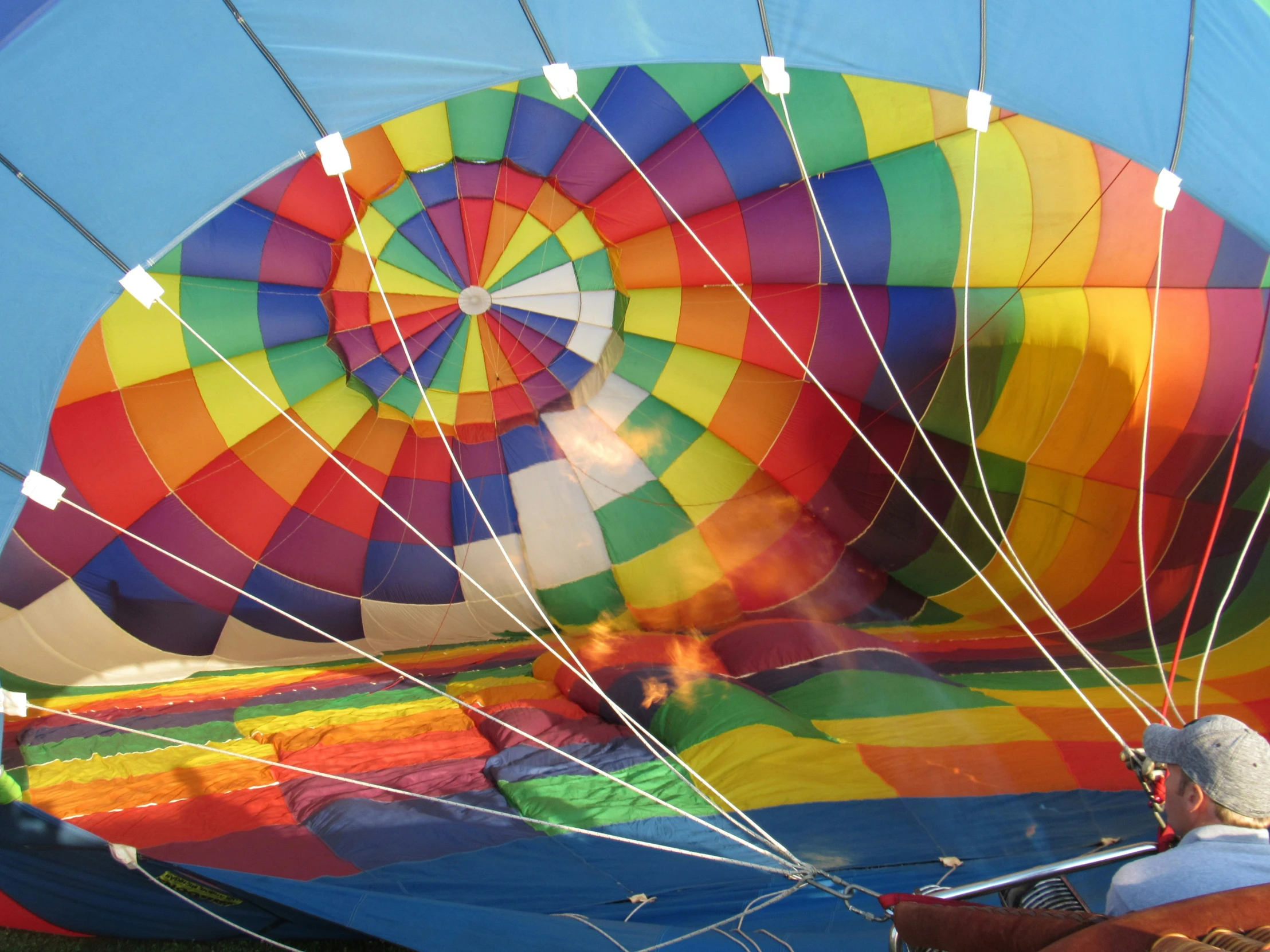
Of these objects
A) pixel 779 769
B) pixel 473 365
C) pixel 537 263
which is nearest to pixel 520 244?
pixel 537 263

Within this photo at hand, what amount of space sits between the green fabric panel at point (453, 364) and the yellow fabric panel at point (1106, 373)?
2.65 m

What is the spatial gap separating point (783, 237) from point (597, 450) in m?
1.42

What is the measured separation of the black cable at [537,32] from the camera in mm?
2172

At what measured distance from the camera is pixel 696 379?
4547 mm

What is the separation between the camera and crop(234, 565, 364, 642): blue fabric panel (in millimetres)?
4637

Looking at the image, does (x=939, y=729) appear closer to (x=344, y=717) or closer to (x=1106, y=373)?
(x=1106, y=373)

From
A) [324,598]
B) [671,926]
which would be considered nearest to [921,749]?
[671,926]

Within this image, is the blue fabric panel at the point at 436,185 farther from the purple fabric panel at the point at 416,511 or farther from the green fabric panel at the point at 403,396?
the purple fabric panel at the point at 416,511

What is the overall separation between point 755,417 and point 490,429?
1319 millimetres

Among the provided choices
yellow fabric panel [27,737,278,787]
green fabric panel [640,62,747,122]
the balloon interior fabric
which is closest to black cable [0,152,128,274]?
the balloon interior fabric

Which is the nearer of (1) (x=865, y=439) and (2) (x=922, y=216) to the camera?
(1) (x=865, y=439)

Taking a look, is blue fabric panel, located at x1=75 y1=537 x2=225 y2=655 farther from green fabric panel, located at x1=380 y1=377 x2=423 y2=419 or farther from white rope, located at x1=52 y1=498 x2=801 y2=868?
white rope, located at x1=52 y1=498 x2=801 y2=868

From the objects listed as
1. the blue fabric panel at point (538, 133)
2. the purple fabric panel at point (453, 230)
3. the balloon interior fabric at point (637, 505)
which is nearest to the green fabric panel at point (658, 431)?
the balloon interior fabric at point (637, 505)

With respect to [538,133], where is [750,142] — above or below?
below
